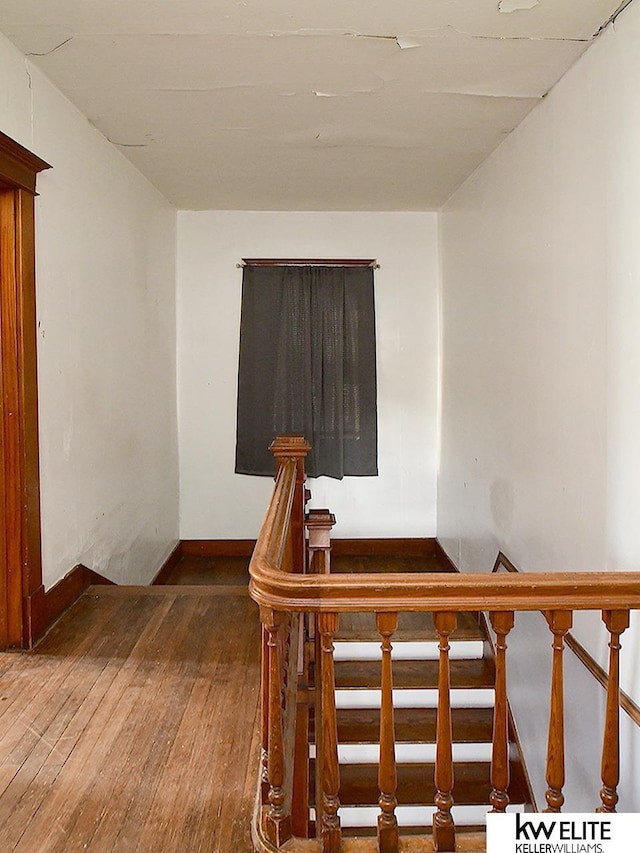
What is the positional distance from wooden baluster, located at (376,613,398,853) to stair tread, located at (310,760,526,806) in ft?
6.55

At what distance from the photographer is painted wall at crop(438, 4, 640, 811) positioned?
2.32 m

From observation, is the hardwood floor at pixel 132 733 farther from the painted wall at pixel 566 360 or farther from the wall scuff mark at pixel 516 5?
the wall scuff mark at pixel 516 5

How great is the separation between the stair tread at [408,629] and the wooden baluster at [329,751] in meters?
2.41

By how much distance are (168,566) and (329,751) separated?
3679 mm

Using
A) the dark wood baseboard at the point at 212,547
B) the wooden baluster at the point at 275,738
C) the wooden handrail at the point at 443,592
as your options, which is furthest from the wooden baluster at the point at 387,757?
the dark wood baseboard at the point at 212,547

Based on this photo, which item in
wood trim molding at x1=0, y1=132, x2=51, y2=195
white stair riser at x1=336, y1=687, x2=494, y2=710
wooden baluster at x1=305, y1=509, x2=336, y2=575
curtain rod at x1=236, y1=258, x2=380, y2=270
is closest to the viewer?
wood trim molding at x1=0, y1=132, x2=51, y2=195

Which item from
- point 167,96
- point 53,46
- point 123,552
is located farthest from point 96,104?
point 123,552

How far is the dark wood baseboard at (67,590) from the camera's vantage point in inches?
117

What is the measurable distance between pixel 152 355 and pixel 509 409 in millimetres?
2374

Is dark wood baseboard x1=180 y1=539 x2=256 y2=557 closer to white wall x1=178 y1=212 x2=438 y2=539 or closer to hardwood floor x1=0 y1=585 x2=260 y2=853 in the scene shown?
white wall x1=178 y1=212 x2=438 y2=539

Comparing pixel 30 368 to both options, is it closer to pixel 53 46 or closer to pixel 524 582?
pixel 53 46

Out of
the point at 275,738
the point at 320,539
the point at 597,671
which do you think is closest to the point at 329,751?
the point at 275,738

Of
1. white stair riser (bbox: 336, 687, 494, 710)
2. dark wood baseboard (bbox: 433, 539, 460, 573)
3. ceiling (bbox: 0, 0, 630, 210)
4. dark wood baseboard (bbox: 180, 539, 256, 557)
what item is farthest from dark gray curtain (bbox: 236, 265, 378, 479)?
white stair riser (bbox: 336, 687, 494, 710)

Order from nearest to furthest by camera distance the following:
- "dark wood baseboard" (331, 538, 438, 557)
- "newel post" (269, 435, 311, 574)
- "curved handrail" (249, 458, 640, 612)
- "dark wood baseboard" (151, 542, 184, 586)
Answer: "curved handrail" (249, 458, 640, 612) < "newel post" (269, 435, 311, 574) < "dark wood baseboard" (151, 542, 184, 586) < "dark wood baseboard" (331, 538, 438, 557)
